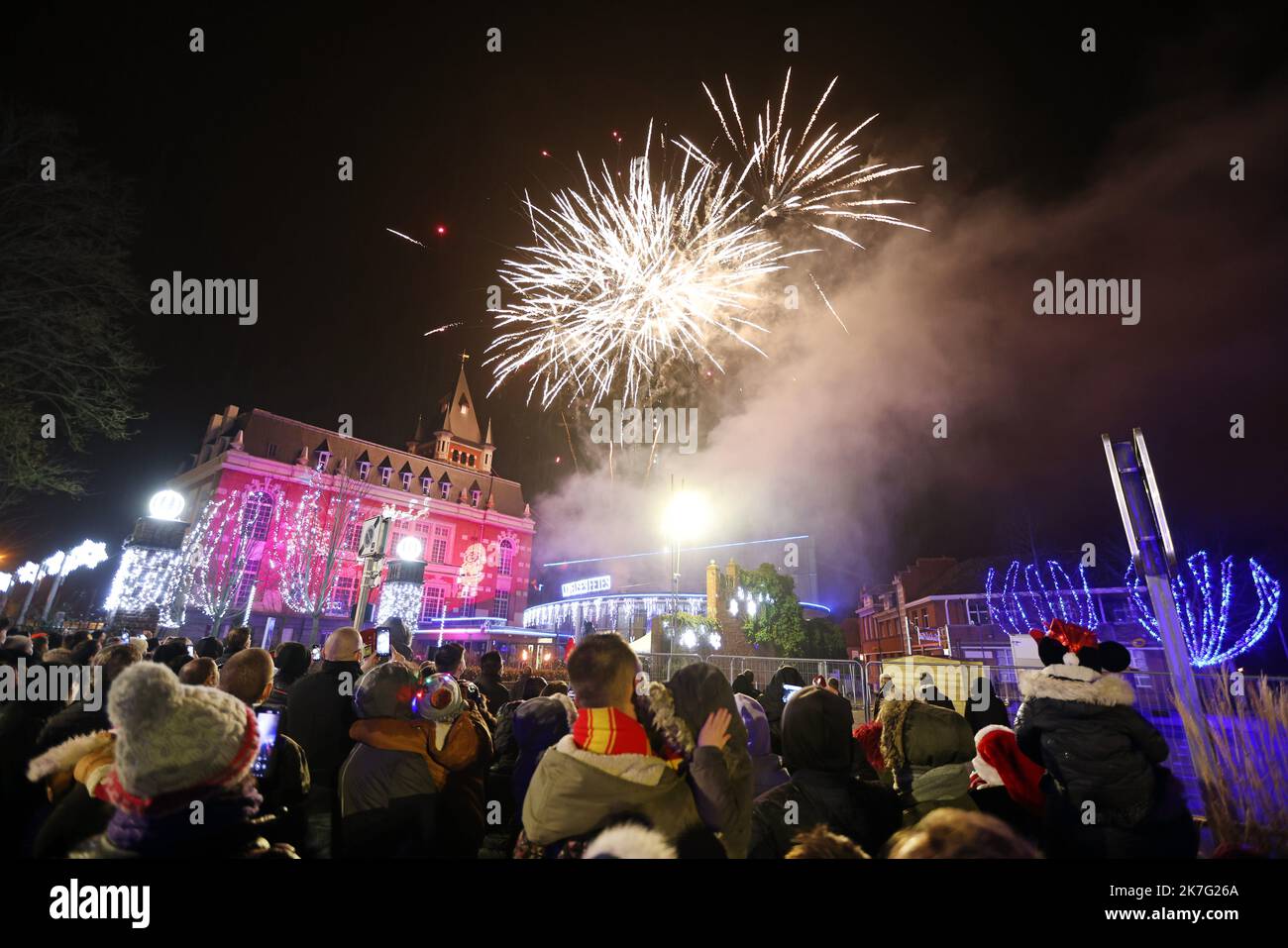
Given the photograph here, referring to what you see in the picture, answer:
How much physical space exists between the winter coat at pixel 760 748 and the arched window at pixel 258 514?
4653 centimetres

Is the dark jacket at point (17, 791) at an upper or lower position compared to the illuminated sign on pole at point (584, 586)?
upper

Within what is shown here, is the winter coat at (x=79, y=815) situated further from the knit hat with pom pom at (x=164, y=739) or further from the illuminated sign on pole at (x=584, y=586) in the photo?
the illuminated sign on pole at (x=584, y=586)

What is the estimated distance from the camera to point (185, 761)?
1.91 m

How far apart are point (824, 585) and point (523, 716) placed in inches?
2524

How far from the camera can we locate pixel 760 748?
12.1ft

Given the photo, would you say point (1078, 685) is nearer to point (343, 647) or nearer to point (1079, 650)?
point (1079, 650)

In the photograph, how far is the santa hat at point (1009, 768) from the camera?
11.6 feet

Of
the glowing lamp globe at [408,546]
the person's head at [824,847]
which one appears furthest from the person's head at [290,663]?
the glowing lamp globe at [408,546]

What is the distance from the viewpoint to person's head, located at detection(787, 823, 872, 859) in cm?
161

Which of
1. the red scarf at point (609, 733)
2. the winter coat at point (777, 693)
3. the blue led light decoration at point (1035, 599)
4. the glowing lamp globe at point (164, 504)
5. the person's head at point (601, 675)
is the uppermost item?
the glowing lamp globe at point (164, 504)

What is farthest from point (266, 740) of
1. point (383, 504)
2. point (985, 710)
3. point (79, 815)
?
point (383, 504)

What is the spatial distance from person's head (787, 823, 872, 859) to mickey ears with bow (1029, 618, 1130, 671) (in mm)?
2942

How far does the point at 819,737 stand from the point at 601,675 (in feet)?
4.16

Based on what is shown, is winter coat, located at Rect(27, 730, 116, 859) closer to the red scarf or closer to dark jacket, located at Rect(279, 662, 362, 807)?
dark jacket, located at Rect(279, 662, 362, 807)
